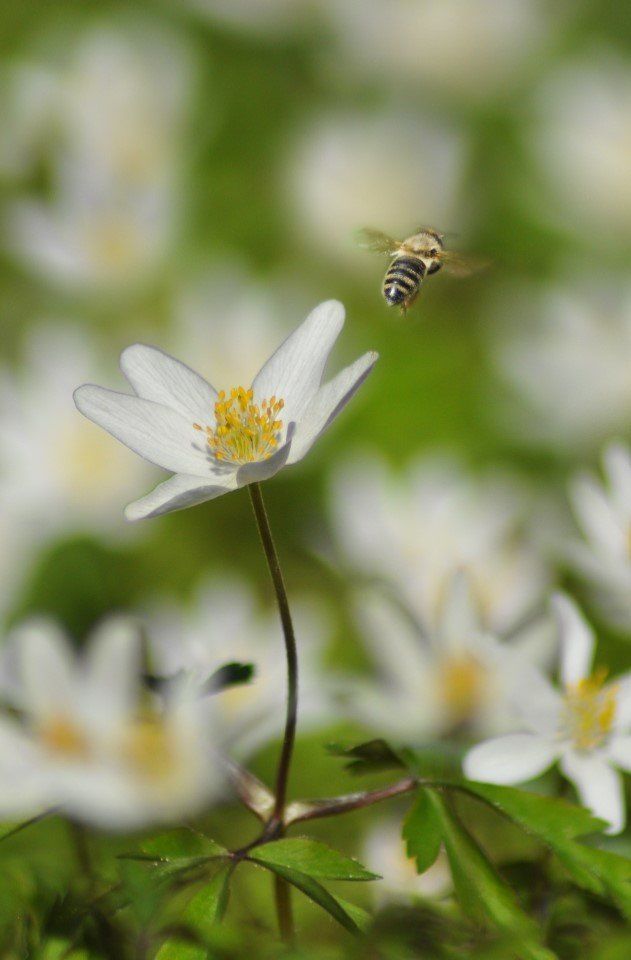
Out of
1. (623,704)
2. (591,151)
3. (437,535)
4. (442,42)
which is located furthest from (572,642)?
(442,42)

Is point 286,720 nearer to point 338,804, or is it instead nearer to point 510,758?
point 338,804

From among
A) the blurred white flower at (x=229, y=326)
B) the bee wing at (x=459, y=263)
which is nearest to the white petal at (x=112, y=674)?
the bee wing at (x=459, y=263)

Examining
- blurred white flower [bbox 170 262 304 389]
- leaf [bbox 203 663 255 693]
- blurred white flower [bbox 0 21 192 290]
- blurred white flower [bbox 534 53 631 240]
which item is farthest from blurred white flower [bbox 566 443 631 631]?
blurred white flower [bbox 534 53 631 240]

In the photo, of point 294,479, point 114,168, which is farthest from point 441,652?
point 114,168

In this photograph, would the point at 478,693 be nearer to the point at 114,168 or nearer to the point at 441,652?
the point at 441,652

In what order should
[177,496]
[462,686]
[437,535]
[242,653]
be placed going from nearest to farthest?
[177,496] < [462,686] < [242,653] < [437,535]

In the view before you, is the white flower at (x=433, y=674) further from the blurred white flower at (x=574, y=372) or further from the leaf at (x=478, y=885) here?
the blurred white flower at (x=574, y=372)
